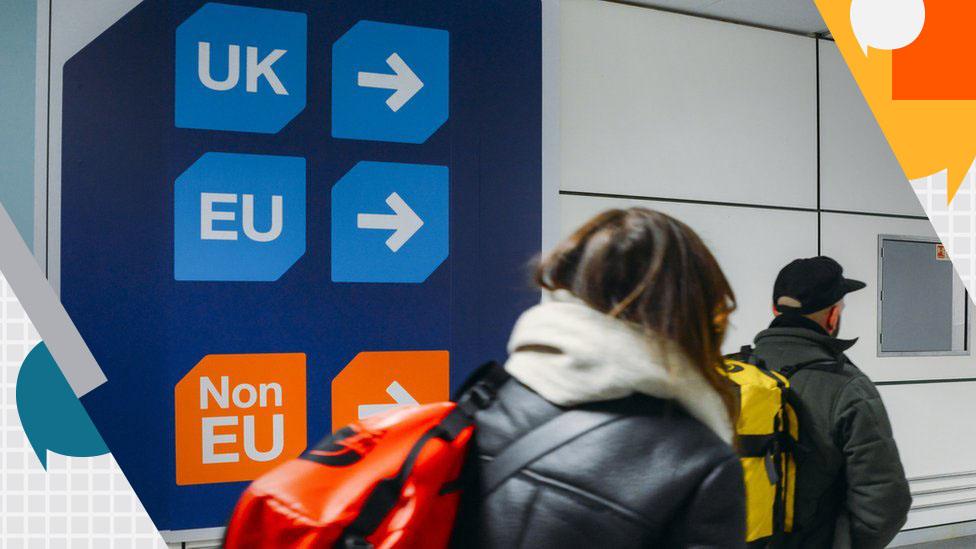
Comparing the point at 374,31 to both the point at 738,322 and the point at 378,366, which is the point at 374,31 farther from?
the point at 738,322

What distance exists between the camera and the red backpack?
808 millimetres

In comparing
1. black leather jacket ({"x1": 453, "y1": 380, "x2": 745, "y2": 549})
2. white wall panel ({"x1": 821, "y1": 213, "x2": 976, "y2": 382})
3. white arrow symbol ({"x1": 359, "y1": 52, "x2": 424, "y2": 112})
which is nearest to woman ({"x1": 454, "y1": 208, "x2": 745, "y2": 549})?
black leather jacket ({"x1": 453, "y1": 380, "x2": 745, "y2": 549})

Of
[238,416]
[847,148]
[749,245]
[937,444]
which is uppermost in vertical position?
[847,148]

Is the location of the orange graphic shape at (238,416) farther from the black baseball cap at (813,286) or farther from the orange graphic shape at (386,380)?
the black baseball cap at (813,286)

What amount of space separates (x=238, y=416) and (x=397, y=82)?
109cm

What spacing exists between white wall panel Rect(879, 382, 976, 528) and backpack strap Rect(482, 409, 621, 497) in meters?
2.78

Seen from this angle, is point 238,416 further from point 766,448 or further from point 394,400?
point 766,448

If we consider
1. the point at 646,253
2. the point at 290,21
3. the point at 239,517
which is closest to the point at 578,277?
the point at 646,253

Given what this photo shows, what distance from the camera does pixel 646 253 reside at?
898 millimetres

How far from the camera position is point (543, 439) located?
2.92 ft

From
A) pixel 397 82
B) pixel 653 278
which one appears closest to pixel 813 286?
pixel 653 278

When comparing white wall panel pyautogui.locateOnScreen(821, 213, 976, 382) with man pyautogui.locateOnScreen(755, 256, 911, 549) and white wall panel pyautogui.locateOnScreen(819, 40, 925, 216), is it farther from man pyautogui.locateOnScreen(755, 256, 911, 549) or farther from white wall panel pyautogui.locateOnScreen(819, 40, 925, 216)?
man pyautogui.locateOnScreen(755, 256, 911, 549)

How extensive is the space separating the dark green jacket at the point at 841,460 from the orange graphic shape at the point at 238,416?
1.34m

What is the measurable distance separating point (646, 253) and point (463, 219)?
5.35 feet
